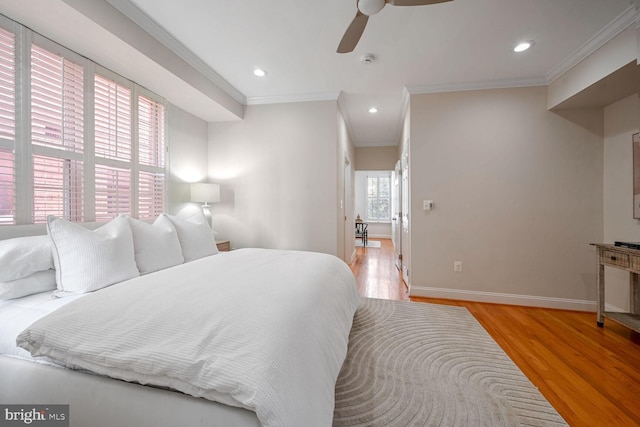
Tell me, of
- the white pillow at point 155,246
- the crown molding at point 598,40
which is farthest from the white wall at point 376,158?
the white pillow at point 155,246

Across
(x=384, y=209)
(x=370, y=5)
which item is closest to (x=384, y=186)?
(x=384, y=209)

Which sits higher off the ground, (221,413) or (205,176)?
(205,176)

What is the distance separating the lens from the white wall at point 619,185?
2496 millimetres

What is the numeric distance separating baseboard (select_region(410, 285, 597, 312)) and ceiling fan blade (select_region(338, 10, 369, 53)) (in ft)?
9.21

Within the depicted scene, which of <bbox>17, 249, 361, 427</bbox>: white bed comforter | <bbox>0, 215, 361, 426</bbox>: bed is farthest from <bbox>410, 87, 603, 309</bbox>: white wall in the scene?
<bbox>17, 249, 361, 427</bbox>: white bed comforter

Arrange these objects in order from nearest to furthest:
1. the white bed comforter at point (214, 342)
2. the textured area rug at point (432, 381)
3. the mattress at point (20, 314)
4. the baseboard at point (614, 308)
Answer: the white bed comforter at point (214, 342), the mattress at point (20, 314), the textured area rug at point (432, 381), the baseboard at point (614, 308)

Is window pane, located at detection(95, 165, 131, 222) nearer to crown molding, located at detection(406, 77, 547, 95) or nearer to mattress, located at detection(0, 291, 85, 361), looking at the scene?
mattress, located at detection(0, 291, 85, 361)

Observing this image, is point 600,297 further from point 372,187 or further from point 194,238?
point 372,187

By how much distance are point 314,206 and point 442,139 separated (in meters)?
1.86

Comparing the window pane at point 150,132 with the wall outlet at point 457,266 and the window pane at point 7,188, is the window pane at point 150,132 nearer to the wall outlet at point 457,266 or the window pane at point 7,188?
the window pane at point 7,188

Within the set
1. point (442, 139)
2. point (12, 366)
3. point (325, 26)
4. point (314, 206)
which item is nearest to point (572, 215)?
point (442, 139)

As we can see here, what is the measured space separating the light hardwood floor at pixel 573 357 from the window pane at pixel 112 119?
11.0 ft

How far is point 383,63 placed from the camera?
8.95 ft

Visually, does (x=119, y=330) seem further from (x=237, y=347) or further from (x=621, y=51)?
(x=621, y=51)
